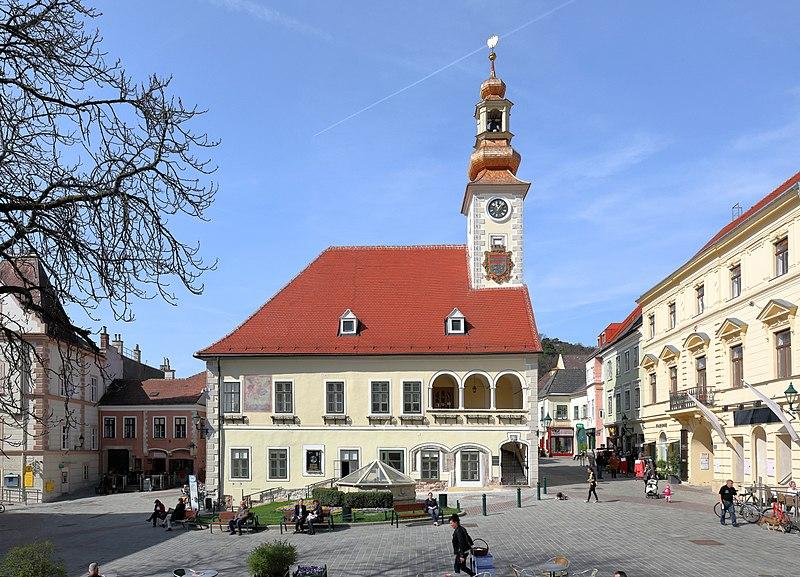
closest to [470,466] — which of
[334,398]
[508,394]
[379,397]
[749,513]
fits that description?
[508,394]

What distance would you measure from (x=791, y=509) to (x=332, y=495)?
16252 millimetres

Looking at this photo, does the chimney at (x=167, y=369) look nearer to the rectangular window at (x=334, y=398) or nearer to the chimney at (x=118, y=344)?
the chimney at (x=118, y=344)

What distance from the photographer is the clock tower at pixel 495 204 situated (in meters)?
42.2

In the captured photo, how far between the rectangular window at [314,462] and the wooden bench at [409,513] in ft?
35.1

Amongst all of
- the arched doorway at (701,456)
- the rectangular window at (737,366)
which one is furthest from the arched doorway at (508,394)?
the rectangular window at (737,366)

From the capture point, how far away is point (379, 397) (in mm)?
38938

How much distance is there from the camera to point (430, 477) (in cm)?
3794

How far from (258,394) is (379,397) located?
5848 mm

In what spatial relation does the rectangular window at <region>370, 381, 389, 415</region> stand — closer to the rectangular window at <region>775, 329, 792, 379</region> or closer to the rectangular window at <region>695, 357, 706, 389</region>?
the rectangular window at <region>695, 357, 706, 389</region>

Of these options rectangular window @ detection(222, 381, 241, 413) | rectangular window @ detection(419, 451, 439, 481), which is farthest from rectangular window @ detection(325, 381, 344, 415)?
rectangular window @ detection(419, 451, 439, 481)

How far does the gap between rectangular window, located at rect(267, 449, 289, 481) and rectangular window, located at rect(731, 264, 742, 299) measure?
21199mm

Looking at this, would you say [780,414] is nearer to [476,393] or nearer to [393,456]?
[476,393]

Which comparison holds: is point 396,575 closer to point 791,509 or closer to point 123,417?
point 791,509

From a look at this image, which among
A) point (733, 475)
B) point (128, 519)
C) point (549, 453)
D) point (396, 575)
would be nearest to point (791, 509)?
point (733, 475)
